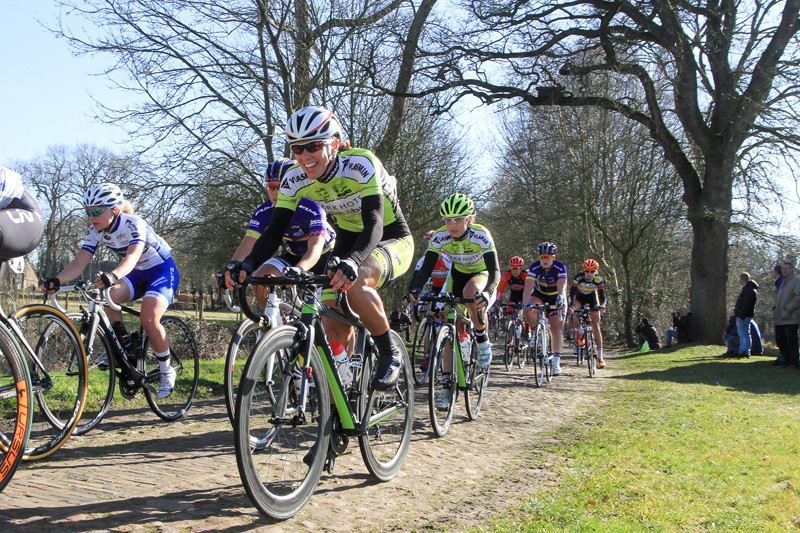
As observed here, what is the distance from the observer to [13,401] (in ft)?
13.3

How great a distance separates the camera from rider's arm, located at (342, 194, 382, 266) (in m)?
4.36

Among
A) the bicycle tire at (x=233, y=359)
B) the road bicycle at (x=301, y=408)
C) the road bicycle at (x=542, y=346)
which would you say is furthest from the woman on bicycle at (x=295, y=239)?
the road bicycle at (x=542, y=346)

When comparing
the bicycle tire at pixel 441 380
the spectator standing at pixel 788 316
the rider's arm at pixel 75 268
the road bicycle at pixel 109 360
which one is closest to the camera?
the rider's arm at pixel 75 268

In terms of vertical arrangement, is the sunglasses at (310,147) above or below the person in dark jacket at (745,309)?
above

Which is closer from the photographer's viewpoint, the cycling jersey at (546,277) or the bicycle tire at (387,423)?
the bicycle tire at (387,423)

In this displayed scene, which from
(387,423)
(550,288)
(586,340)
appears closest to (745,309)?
(586,340)

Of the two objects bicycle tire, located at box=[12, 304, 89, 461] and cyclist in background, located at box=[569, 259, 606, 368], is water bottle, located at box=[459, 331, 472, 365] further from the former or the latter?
cyclist in background, located at box=[569, 259, 606, 368]

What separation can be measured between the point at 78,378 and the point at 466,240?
14.7ft

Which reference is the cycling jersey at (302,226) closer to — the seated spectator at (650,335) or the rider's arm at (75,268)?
the rider's arm at (75,268)

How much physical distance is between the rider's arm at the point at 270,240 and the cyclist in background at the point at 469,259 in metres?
2.55

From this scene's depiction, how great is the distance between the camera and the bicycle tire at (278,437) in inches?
139

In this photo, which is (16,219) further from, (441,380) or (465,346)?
(465,346)

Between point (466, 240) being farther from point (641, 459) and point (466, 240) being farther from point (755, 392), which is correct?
point (755, 392)

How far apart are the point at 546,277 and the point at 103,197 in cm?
876
